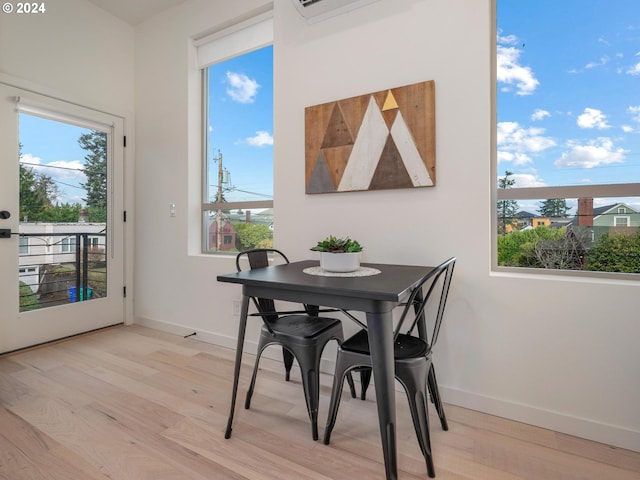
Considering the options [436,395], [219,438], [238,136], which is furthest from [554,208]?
[238,136]

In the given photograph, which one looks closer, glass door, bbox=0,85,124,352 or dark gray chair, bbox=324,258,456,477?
dark gray chair, bbox=324,258,456,477

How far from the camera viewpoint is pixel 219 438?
61.8 inches

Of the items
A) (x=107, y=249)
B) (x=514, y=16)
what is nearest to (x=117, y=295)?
(x=107, y=249)

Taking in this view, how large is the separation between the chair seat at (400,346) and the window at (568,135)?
29.3 inches

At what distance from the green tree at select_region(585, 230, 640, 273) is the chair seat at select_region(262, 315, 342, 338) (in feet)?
4.47

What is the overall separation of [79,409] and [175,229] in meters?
1.66

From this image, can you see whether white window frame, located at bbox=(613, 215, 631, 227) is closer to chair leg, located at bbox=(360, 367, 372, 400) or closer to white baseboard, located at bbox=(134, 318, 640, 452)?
white baseboard, located at bbox=(134, 318, 640, 452)

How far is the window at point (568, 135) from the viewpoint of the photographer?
1634mm

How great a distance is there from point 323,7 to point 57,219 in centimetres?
273

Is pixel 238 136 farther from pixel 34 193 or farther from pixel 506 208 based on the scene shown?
pixel 506 208

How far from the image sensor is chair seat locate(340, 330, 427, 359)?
1391mm

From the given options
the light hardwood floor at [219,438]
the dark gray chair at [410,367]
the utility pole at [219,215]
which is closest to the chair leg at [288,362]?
the light hardwood floor at [219,438]

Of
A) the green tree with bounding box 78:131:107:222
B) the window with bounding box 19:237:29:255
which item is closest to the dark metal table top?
the window with bounding box 19:237:29:255

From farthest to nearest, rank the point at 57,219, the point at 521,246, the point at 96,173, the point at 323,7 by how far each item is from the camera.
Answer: the point at 96,173 → the point at 57,219 → the point at 323,7 → the point at 521,246
